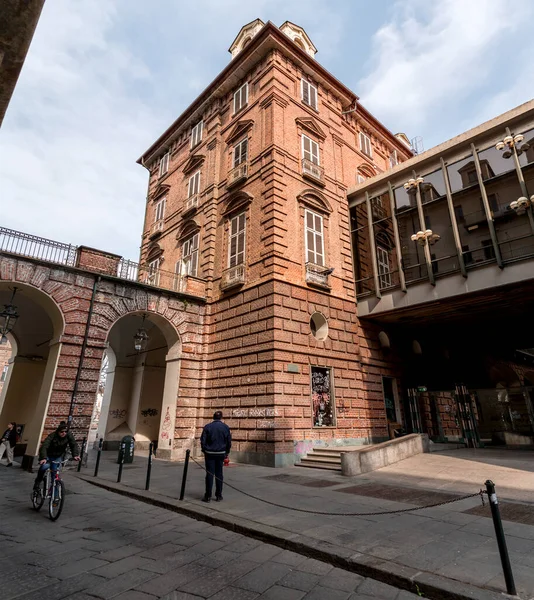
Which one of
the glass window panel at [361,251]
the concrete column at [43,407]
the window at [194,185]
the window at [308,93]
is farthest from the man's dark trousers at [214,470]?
the window at [308,93]

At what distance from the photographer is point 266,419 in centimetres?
1267

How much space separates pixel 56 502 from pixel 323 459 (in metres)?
8.26

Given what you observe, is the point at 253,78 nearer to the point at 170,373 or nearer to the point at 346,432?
the point at 170,373

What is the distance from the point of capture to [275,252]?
46.8 feet

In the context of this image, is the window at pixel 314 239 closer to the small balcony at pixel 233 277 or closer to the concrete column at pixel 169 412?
the small balcony at pixel 233 277

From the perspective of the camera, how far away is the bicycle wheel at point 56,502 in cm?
633

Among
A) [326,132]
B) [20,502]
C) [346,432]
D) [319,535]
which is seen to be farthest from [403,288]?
[20,502]

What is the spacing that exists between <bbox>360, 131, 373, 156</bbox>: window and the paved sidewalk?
62.0 feet

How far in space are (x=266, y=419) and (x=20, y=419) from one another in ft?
40.5

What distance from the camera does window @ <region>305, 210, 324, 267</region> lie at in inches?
626

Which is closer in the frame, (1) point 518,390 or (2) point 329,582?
(2) point 329,582

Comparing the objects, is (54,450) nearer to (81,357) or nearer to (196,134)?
(81,357)

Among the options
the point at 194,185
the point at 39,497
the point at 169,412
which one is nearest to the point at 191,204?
the point at 194,185

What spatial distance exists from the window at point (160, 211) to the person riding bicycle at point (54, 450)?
17.7 metres
